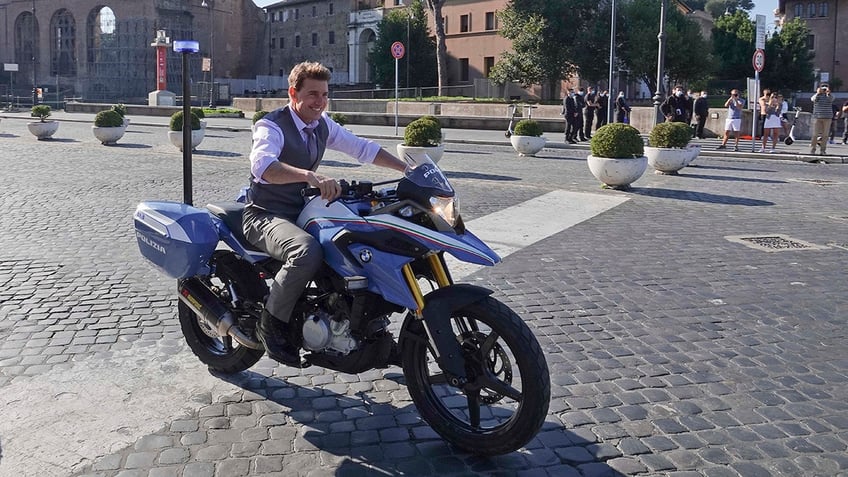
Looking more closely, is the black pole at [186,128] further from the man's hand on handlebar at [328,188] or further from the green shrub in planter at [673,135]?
the green shrub in planter at [673,135]

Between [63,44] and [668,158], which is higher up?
[63,44]

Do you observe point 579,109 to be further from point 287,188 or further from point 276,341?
point 276,341

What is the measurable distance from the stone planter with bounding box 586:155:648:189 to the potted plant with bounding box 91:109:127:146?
Answer: 13946 mm

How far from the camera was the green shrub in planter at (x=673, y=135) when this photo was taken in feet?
49.7

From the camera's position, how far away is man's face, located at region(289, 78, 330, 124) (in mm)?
3953

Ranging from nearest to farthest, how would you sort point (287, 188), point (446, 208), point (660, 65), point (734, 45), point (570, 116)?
point (446, 208) → point (287, 188) → point (660, 65) → point (570, 116) → point (734, 45)

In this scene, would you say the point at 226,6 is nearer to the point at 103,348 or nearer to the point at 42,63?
the point at 42,63

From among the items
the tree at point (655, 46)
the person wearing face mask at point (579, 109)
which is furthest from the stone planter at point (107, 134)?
the tree at point (655, 46)

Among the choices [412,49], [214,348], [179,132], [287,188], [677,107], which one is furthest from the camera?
[412,49]

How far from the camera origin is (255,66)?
86750mm

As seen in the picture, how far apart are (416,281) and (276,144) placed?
0.96 metres

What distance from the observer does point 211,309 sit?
4309mm

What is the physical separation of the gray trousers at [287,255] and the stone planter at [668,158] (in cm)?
1245

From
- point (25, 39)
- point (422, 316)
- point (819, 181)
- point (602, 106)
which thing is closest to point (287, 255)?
point (422, 316)
